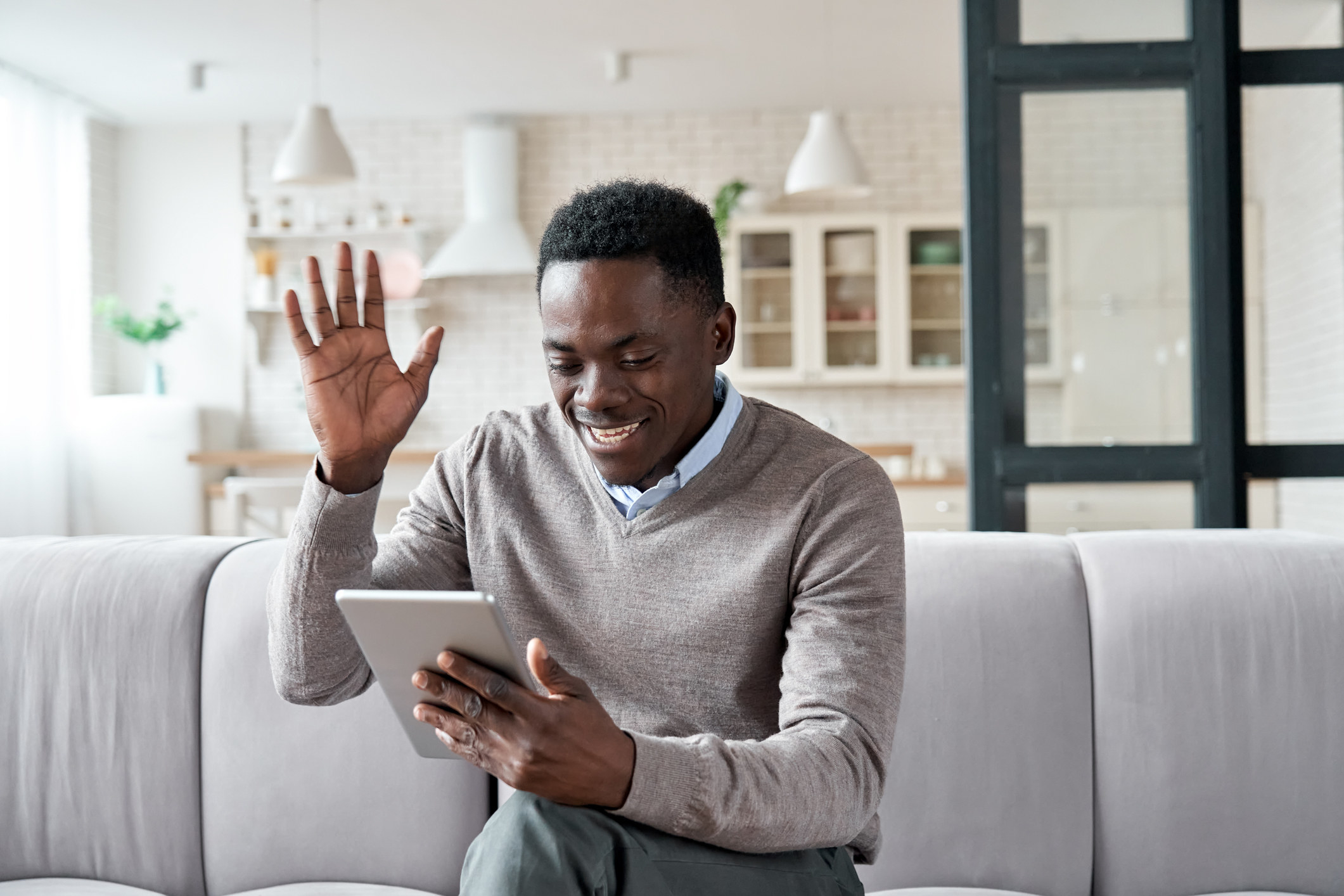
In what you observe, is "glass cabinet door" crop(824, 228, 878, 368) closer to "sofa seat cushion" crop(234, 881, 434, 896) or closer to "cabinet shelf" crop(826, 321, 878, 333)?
"cabinet shelf" crop(826, 321, 878, 333)

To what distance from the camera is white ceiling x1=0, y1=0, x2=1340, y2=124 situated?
474 cm

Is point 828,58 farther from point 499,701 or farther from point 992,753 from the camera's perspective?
point 499,701

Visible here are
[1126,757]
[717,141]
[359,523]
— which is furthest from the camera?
[717,141]

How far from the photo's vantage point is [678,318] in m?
1.25

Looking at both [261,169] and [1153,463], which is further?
[261,169]

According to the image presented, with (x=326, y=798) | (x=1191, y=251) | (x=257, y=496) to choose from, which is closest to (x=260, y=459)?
(x=257, y=496)

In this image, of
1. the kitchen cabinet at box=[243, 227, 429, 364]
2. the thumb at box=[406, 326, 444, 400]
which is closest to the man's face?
the thumb at box=[406, 326, 444, 400]

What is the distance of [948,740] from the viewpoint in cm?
162

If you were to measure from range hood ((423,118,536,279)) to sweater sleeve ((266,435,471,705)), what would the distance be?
16.0 feet

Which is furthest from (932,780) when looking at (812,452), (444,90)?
(444,90)

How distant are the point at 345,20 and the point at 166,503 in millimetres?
2706

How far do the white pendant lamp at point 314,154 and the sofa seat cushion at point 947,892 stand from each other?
387 cm

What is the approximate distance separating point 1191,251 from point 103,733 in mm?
2093

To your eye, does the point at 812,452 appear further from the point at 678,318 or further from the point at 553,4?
the point at 553,4
